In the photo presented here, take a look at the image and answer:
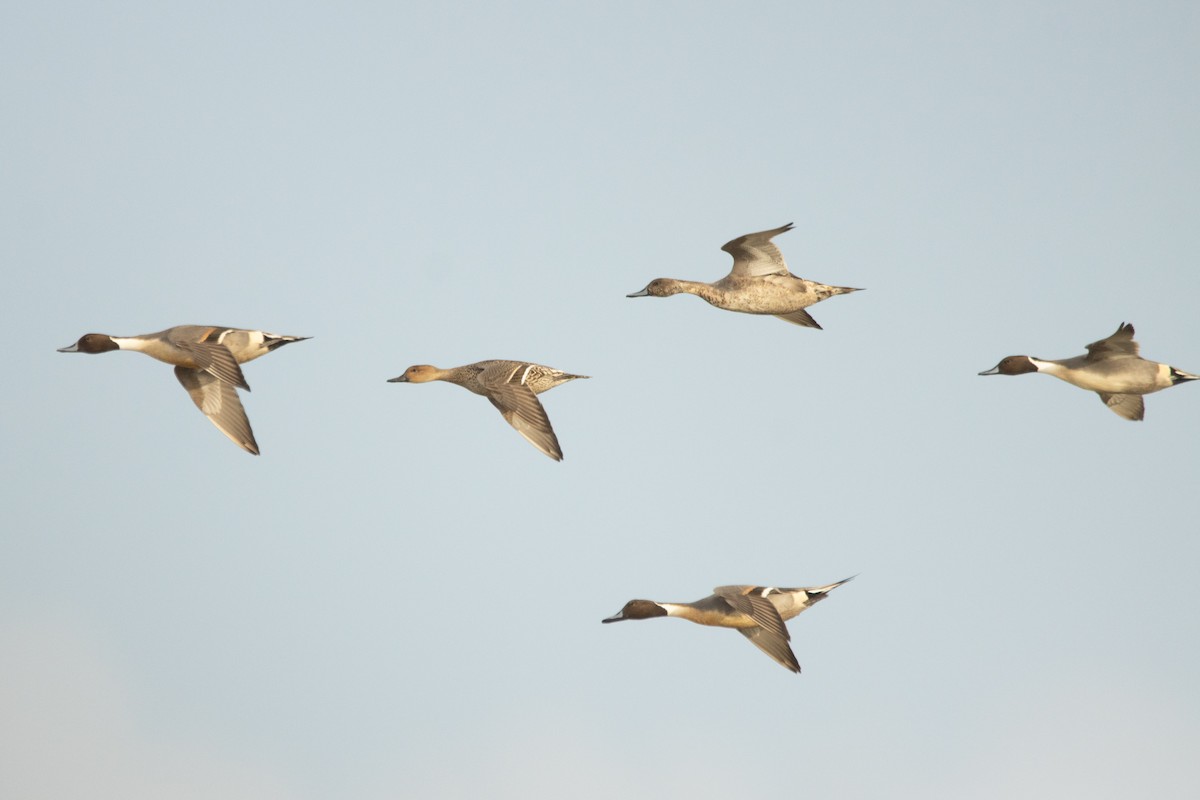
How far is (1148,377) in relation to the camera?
1970cm

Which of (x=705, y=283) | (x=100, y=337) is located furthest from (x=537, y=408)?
(x=100, y=337)

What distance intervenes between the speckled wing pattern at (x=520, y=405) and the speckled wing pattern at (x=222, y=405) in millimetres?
2941

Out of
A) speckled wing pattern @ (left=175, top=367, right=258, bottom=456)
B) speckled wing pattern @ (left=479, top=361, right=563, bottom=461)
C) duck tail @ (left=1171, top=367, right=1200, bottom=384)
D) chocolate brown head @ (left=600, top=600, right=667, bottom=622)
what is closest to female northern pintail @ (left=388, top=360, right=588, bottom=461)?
speckled wing pattern @ (left=479, top=361, right=563, bottom=461)

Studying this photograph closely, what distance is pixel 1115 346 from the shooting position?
19531 mm

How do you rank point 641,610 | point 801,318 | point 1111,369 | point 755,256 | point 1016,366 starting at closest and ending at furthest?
point 641,610 < point 1111,369 < point 1016,366 < point 755,256 < point 801,318

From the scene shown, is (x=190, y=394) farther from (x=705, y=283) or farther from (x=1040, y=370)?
(x=1040, y=370)

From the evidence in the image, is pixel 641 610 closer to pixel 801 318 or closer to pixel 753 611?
pixel 753 611

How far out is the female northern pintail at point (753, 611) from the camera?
58.3 feet

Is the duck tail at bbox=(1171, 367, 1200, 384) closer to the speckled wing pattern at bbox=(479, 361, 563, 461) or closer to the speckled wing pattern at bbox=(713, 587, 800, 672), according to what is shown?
the speckled wing pattern at bbox=(713, 587, 800, 672)

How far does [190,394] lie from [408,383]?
11.3 ft

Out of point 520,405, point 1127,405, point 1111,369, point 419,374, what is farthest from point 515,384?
point 1127,405

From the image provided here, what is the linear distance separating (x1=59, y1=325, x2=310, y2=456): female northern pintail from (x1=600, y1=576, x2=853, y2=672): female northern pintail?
5003 mm

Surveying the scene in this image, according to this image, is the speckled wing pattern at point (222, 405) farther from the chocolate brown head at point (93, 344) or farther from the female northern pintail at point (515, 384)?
the female northern pintail at point (515, 384)

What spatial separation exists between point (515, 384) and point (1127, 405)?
7.91 meters
